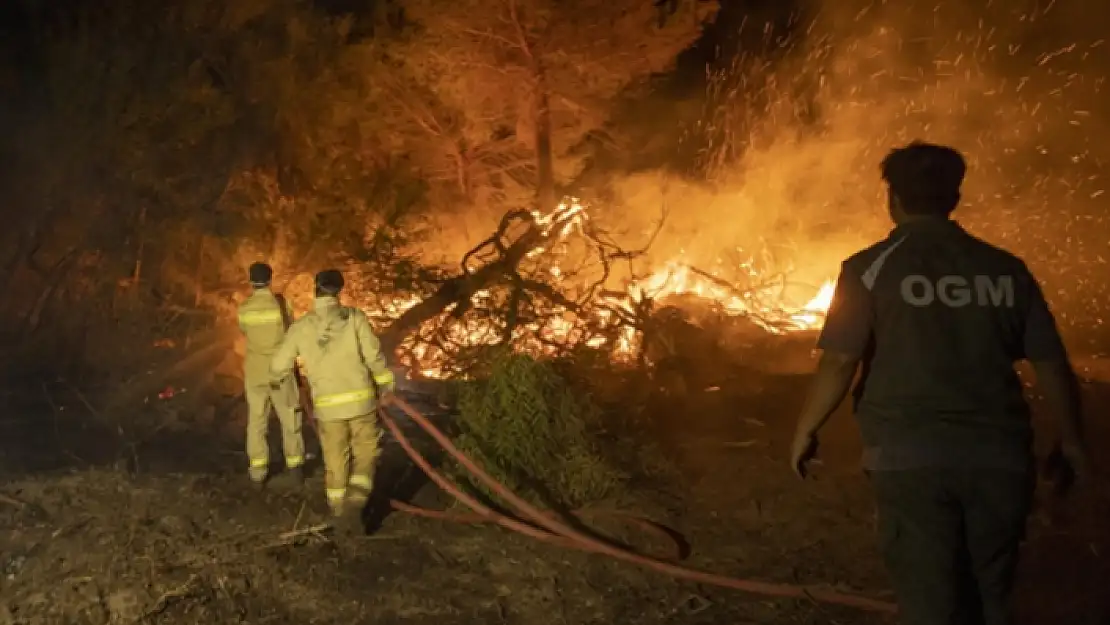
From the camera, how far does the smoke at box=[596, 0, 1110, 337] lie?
45.4 ft

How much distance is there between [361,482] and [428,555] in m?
0.58

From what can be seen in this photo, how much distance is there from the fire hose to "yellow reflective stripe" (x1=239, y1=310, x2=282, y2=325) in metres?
1.12

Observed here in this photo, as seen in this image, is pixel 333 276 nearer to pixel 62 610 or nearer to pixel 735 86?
pixel 62 610

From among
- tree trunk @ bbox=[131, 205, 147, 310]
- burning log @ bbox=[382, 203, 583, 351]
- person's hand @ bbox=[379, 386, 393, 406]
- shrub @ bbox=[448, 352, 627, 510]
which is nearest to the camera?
person's hand @ bbox=[379, 386, 393, 406]

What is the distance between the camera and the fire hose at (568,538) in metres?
4.77

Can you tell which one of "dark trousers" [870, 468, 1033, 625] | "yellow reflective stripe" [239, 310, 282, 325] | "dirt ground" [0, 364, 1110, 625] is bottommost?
"dirt ground" [0, 364, 1110, 625]

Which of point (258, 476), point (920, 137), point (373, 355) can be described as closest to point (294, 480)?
point (258, 476)

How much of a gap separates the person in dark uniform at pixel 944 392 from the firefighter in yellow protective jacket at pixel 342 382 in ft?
10.7

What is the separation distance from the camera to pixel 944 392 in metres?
2.90

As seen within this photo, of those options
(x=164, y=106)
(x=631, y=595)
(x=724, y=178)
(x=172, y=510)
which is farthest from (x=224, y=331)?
(x=724, y=178)

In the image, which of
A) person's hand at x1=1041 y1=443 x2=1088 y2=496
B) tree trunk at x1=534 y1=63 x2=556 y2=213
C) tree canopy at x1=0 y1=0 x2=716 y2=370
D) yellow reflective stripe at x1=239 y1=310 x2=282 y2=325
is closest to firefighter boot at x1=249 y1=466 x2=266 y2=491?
yellow reflective stripe at x1=239 y1=310 x2=282 y2=325

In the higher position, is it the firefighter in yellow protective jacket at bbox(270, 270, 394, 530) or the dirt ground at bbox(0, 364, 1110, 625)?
the firefighter in yellow protective jacket at bbox(270, 270, 394, 530)

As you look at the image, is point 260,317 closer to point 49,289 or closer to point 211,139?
point 211,139

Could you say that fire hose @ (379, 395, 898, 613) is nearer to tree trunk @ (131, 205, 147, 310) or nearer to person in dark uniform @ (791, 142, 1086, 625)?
person in dark uniform @ (791, 142, 1086, 625)
